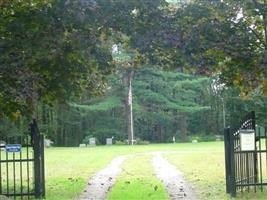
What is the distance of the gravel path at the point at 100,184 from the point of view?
13.6 m

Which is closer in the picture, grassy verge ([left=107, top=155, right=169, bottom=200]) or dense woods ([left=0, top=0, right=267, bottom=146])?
dense woods ([left=0, top=0, right=267, bottom=146])

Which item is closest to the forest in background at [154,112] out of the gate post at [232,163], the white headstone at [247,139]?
the white headstone at [247,139]

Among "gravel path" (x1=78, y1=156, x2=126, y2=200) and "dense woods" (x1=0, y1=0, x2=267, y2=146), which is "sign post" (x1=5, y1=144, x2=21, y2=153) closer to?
"dense woods" (x1=0, y1=0, x2=267, y2=146)

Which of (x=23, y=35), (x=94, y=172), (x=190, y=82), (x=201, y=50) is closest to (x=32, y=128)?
(x=23, y=35)

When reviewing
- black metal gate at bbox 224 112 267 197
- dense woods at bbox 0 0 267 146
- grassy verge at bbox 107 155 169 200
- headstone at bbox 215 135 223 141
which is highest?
dense woods at bbox 0 0 267 146

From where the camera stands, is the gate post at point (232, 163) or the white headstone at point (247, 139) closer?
the gate post at point (232, 163)

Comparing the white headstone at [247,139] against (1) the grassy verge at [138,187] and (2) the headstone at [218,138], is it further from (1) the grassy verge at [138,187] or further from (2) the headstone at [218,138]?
(2) the headstone at [218,138]

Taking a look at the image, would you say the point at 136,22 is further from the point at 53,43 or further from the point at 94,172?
the point at 94,172

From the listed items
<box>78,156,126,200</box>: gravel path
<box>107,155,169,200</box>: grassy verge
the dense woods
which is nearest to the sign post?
the dense woods

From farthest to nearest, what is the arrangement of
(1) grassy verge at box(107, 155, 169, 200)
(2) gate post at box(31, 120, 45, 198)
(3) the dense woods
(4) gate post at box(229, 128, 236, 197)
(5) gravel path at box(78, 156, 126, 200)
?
(5) gravel path at box(78, 156, 126, 200) → (1) grassy verge at box(107, 155, 169, 200) → (2) gate post at box(31, 120, 45, 198) → (4) gate post at box(229, 128, 236, 197) → (3) the dense woods

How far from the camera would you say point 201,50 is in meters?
11.0

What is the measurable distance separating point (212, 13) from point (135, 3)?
154 centimetres

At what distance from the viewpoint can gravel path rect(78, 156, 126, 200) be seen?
1358cm

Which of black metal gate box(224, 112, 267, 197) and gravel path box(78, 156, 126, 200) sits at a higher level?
black metal gate box(224, 112, 267, 197)
